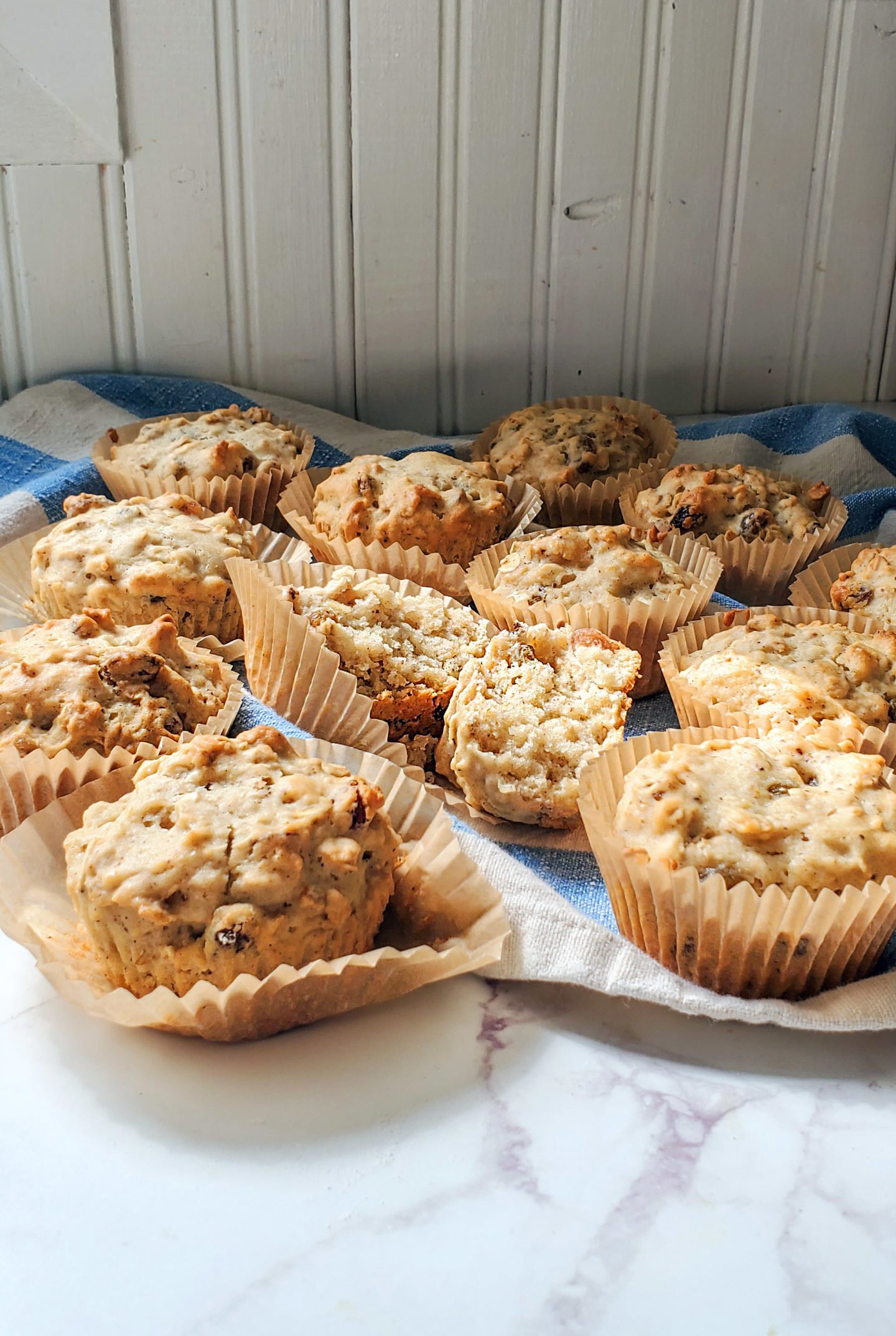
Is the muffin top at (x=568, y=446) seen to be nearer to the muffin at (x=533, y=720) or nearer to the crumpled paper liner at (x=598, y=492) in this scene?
the crumpled paper liner at (x=598, y=492)

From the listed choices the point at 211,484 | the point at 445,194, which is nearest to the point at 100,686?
the point at 211,484

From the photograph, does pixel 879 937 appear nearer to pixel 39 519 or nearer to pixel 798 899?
pixel 798 899

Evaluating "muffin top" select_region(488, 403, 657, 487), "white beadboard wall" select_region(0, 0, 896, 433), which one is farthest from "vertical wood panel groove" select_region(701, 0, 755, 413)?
"muffin top" select_region(488, 403, 657, 487)

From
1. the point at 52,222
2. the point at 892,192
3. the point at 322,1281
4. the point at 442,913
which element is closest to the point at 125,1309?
the point at 322,1281

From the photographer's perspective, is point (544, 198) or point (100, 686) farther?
point (544, 198)

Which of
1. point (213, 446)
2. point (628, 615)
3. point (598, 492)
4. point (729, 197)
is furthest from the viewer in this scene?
point (729, 197)

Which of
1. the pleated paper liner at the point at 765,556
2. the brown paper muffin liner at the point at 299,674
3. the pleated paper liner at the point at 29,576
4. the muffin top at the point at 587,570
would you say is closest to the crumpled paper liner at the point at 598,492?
the pleated paper liner at the point at 765,556

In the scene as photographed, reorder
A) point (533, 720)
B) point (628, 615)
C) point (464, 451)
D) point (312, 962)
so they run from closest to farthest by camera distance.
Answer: point (312, 962) → point (533, 720) → point (628, 615) → point (464, 451)

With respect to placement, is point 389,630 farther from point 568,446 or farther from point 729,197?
point 729,197
